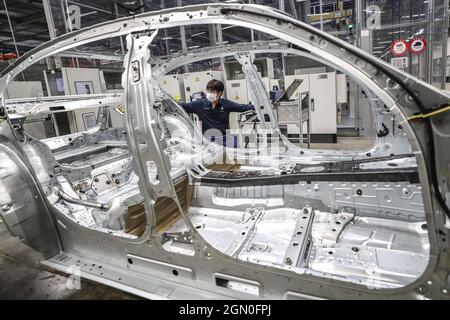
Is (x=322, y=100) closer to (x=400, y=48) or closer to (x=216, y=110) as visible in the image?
(x=400, y=48)

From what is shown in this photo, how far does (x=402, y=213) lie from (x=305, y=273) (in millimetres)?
1333

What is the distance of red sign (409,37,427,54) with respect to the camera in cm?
601

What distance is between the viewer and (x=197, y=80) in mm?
7348

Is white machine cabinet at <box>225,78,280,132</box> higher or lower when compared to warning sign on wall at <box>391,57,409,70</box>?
lower

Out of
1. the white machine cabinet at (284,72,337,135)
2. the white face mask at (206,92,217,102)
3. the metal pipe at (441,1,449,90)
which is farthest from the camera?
the white machine cabinet at (284,72,337,135)

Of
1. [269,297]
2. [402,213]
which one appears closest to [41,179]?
[269,297]

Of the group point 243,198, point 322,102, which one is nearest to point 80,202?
point 243,198

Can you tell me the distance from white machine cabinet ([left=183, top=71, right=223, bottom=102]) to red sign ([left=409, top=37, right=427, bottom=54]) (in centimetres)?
420

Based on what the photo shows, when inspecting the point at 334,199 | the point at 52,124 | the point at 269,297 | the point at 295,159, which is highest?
the point at 52,124

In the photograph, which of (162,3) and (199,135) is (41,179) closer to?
(199,135)

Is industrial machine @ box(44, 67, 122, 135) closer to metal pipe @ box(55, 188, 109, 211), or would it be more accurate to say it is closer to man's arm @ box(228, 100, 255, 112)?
man's arm @ box(228, 100, 255, 112)

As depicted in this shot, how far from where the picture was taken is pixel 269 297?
5.83 ft

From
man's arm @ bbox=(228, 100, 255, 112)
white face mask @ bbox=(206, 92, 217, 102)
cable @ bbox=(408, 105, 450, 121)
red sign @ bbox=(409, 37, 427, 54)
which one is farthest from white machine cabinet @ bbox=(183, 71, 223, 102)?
cable @ bbox=(408, 105, 450, 121)

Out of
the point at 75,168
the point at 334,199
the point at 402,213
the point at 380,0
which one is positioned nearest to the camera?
the point at 402,213
